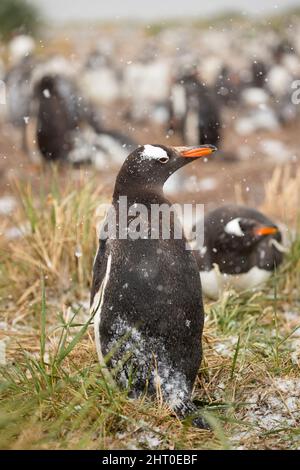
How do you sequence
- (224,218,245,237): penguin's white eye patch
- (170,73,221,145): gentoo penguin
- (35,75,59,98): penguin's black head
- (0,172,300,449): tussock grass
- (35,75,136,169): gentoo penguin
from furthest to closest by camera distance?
(170,73,221,145): gentoo penguin → (35,75,59,98): penguin's black head → (35,75,136,169): gentoo penguin → (224,218,245,237): penguin's white eye patch → (0,172,300,449): tussock grass

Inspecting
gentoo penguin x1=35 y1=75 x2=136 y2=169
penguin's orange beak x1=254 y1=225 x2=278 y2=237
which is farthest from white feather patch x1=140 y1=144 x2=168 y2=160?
gentoo penguin x1=35 y1=75 x2=136 y2=169

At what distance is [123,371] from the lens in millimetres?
2795

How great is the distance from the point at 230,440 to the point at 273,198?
3.49 meters

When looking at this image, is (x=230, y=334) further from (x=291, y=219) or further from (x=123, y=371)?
(x=291, y=219)

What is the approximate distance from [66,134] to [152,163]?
631 centimetres

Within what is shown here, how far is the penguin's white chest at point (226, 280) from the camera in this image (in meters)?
4.28

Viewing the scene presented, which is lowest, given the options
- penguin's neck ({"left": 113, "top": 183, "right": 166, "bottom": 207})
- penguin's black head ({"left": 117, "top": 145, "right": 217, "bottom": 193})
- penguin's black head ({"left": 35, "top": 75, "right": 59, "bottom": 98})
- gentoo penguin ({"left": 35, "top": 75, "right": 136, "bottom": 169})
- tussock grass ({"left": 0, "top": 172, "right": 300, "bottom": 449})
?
tussock grass ({"left": 0, "top": 172, "right": 300, "bottom": 449})

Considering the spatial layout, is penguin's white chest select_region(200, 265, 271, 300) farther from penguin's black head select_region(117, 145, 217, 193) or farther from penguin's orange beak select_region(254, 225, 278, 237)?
penguin's black head select_region(117, 145, 217, 193)

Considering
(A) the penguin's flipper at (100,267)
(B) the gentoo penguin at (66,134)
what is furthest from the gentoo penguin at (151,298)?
(B) the gentoo penguin at (66,134)

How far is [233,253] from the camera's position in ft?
14.2

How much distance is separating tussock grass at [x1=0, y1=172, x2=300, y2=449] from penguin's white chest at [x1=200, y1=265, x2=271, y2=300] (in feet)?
0.30

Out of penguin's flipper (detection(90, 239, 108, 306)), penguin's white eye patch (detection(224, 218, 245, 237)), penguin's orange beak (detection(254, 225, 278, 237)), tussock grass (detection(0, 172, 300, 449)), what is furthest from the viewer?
penguin's white eye patch (detection(224, 218, 245, 237))

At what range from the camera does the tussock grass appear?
256 centimetres
